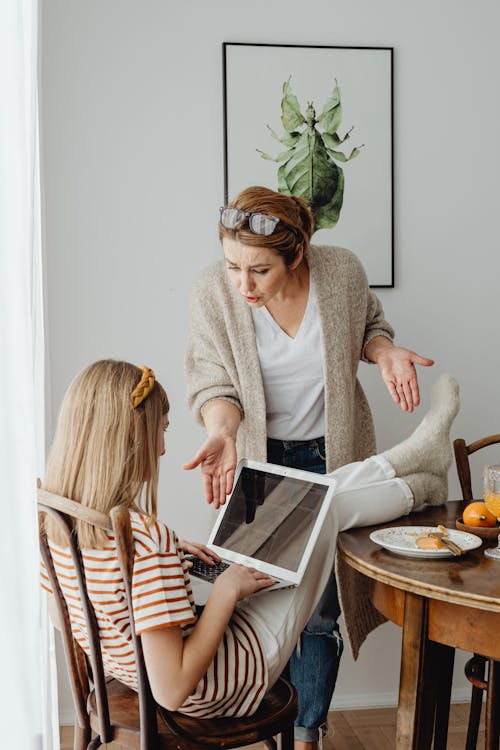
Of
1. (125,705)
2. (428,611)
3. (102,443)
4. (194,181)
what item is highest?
(194,181)

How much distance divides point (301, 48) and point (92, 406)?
154 cm

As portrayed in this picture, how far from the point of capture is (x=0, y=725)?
74 cm

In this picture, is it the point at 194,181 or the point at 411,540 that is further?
the point at 194,181

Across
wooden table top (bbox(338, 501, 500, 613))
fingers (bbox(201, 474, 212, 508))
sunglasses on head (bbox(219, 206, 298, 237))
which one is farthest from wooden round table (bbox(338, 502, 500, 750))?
sunglasses on head (bbox(219, 206, 298, 237))

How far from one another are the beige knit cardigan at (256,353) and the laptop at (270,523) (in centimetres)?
32

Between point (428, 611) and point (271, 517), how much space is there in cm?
37

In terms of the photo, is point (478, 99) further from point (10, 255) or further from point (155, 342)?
point (10, 255)

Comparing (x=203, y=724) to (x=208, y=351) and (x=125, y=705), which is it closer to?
(x=125, y=705)

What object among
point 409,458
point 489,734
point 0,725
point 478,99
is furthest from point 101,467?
point 478,99

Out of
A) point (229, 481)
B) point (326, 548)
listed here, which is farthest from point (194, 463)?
point (326, 548)

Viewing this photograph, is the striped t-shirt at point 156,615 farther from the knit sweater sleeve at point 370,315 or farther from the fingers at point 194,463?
the knit sweater sleeve at point 370,315

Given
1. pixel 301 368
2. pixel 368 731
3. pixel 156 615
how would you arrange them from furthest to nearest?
pixel 368 731
pixel 301 368
pixel 156 615

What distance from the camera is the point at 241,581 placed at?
54.6 inches

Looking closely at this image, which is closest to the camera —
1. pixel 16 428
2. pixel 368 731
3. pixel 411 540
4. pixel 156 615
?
pixel 16 428
